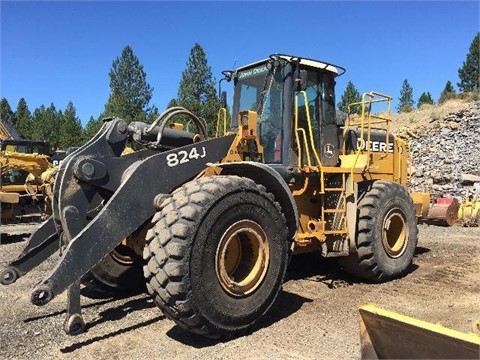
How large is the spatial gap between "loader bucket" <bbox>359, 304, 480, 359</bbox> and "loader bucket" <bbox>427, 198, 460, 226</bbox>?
9.88 meters

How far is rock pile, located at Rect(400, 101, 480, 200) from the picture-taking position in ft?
56.9

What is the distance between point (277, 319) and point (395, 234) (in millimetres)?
3021

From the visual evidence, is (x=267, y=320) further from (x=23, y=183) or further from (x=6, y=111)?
(x=6, y=111)

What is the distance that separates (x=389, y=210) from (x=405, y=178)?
1572 millimetres

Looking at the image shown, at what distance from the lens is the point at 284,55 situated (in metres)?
6.09

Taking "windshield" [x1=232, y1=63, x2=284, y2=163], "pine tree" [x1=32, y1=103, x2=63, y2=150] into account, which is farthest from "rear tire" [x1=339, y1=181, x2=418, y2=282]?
"pine tree" [x1=32, y1=103, x2=63, y2=150]

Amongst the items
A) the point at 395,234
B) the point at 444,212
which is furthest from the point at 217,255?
the point at 444,212

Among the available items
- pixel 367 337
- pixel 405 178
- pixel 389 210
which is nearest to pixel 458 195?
pixel 405 178

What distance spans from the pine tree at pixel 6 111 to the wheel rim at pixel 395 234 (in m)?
60.9

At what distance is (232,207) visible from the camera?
446 cm

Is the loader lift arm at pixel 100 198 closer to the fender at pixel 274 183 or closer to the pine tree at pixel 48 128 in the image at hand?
the fender at pixel 274 183

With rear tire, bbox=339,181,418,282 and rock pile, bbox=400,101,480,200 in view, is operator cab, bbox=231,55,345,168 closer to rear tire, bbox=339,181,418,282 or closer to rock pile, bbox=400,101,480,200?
rear tire, bbox=339,181,418,282

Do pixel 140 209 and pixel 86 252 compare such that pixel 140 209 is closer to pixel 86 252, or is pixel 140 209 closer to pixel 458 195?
pixel 86 252

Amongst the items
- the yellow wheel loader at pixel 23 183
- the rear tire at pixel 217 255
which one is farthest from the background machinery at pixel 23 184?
the rear tire at pixel 217 255
